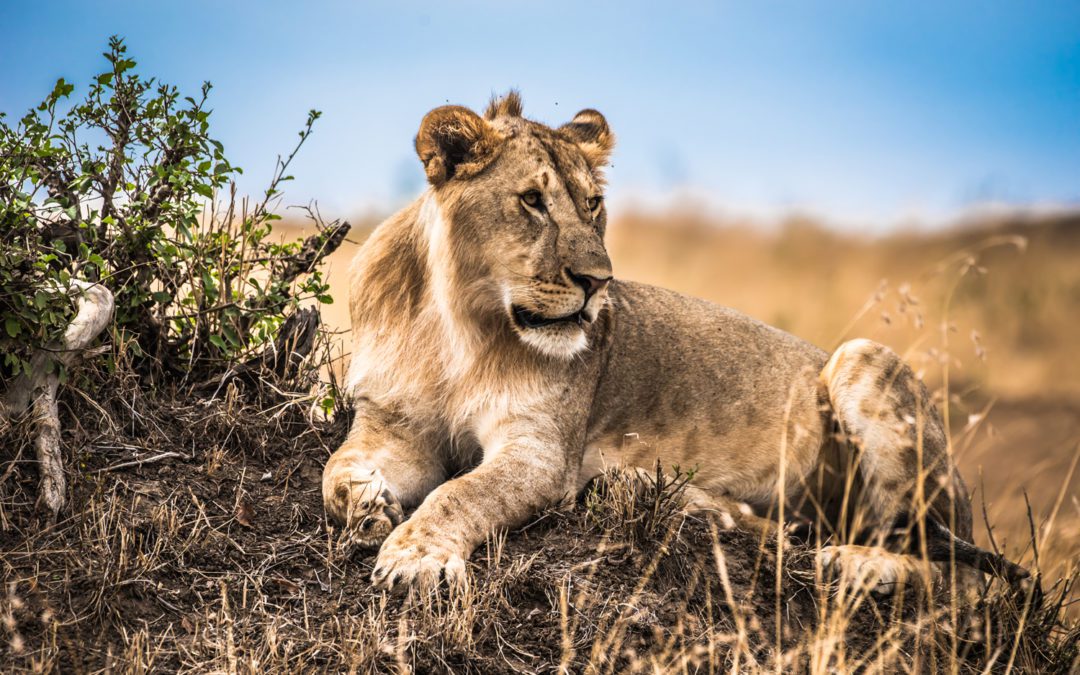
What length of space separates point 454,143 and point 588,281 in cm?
84

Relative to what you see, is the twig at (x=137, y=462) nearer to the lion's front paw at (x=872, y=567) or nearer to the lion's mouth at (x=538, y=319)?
the lion's mouth at (x=538, y=319)

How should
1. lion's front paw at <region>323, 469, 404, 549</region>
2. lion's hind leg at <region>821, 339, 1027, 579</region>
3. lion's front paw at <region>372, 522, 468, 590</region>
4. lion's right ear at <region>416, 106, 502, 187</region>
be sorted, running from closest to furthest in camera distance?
lion's front paw at <region>372, 522, 468, 590</region>, lion's front paw at <region>323, 469, 404, 549</region>, lion's right ear at <region>416, 106, 502, 187</region>, lion's hind leg at <region>821, 339, 1027, 579</region>

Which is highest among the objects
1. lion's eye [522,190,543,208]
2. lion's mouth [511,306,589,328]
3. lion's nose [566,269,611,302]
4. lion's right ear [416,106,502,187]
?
lion's right ear [416,106,502,187]

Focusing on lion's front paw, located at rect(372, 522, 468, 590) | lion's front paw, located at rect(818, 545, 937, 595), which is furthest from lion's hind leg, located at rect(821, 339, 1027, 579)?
lion's front paw, located at rect(372, 522, 468, 590)

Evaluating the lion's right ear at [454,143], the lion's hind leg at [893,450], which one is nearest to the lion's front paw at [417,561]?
the lion's right ear at [454,143]

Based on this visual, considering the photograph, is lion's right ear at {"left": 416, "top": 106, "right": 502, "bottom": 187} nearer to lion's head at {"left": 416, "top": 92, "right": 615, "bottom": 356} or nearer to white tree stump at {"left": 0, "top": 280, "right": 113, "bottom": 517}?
lion's head at {"left": 416, "top": 92, "right": 615, "bottom": 356}

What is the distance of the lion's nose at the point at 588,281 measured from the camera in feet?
14.2

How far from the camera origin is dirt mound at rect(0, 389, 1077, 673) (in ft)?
11.7

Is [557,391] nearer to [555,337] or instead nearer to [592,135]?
[555,337]

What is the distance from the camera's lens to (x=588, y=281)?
4.35 m

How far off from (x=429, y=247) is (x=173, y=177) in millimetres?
1504

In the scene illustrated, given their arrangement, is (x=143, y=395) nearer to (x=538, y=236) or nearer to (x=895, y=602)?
(x=538, y=236)

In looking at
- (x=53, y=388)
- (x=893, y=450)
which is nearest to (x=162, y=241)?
(x=53, y=388)

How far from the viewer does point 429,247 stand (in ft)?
15.7
